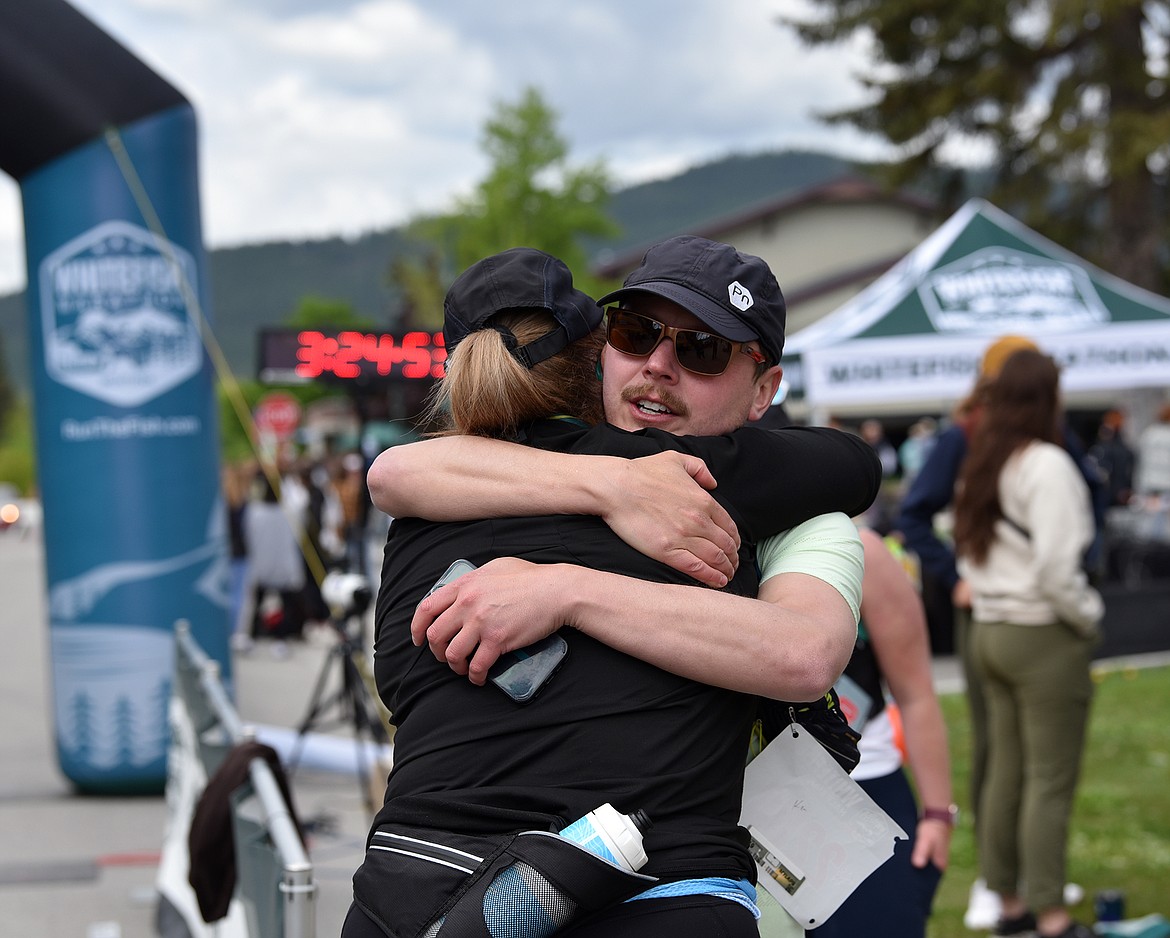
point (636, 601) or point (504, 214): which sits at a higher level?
point (504, 214)

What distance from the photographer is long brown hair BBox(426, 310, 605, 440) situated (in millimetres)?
1622

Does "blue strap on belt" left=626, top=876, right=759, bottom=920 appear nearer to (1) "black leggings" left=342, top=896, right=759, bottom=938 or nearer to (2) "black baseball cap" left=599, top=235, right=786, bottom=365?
(1) "black leggings" left=342, top=896, right=759, bottom=938

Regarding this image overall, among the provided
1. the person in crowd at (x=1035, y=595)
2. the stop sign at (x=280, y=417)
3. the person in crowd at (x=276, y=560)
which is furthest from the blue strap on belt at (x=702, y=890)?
the stop sign at (x=280, y=417)

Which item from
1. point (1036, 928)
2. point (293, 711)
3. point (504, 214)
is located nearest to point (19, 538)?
point (504, 214)

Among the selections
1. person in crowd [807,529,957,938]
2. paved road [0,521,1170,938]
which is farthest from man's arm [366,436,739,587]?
paved road [0,521,1170,938]

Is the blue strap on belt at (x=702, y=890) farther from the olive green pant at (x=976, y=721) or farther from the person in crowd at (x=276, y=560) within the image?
the person in crowd at (x=276, y=560)

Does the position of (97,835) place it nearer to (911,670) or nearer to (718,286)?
(911,670)

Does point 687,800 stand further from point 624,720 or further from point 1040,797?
point 1040,797

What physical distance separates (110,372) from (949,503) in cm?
443

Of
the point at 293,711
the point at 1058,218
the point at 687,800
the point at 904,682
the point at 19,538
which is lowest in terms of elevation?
the point at 19,538

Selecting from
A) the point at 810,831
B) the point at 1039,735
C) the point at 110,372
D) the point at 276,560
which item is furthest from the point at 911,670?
the point at 276,560

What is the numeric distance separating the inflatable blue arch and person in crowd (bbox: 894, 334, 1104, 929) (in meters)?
4.03

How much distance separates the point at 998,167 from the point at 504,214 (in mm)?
17672

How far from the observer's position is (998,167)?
22.2 m
